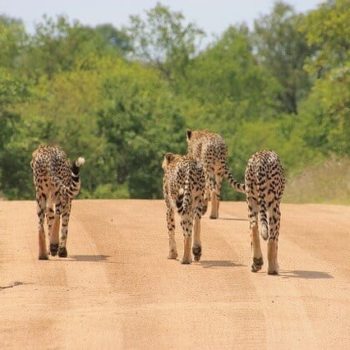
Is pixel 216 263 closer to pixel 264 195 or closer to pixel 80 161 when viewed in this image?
pixel 264 195

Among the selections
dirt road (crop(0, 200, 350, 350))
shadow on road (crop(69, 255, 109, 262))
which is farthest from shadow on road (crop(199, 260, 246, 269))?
shadow on road (crop(69, 255, 109, 262))

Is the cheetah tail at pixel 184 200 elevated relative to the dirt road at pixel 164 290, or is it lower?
elevated

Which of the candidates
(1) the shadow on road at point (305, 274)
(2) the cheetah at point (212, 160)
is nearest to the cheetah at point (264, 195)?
(1) the shadow on road at point (305, 274)

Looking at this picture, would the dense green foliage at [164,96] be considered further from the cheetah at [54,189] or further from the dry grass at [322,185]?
the cheetah at [54,189]

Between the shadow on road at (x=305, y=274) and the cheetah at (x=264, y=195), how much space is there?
19 cm

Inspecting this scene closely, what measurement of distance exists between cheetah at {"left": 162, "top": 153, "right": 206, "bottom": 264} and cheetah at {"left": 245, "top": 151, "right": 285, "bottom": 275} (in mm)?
822

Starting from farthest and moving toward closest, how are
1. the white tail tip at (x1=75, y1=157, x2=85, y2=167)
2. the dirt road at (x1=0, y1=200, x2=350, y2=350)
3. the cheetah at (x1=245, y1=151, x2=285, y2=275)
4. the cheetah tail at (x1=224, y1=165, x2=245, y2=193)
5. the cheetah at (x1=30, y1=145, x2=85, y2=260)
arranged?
→ the cheetah tail at (x1=224, y1=165, x2=245, y2=193)
the cheetah at (x1=30, y1=145, x2=85, y2=260)
the white tail tip at (x1=75, y1=157, x2=85, y2=167)
the cheetah at (x1=245, y1=151, x2=285, y2=275)
the dirt road at (x1=0, y1=200, x2=350, y2=350)

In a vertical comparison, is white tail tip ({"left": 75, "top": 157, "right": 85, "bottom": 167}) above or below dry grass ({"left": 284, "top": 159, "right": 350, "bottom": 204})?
above

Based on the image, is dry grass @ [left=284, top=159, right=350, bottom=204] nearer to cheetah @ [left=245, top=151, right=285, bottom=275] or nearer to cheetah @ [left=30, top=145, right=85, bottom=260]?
cheetah @ [left=30, top=145, right=85, bottom=260]

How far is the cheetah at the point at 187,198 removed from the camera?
1853 cm

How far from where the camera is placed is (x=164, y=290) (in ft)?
53.2

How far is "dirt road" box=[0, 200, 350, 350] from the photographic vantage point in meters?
13.3

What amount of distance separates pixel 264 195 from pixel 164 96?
4136cm

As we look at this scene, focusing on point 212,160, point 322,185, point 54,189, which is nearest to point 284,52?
point 322,185
